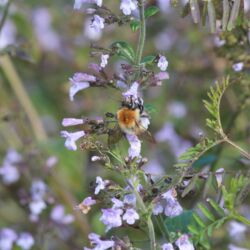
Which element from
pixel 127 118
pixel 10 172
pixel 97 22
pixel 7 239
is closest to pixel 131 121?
pixel 127 118

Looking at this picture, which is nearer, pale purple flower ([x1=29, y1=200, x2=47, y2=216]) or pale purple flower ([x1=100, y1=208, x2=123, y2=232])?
pale purple flower ([x1=100, y1=208, x2=123, y2=232])

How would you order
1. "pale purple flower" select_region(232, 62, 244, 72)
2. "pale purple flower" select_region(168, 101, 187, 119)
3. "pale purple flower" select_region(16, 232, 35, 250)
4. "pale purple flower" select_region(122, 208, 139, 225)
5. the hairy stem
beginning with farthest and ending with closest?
"pale purple flower" select_region(168, 101, 187, 119), the hairy stem, "pale purple flower" select_region(16, 232, 35, 250), "pale purple flower" select_region(232, 62, 244, 72), "pale purple flower" select_region(122, 208, 139, 225)

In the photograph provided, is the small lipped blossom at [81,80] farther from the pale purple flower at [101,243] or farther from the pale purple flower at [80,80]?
the pale purple flower at [101,243]

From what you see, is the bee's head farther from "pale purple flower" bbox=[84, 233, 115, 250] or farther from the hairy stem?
the hairy stem

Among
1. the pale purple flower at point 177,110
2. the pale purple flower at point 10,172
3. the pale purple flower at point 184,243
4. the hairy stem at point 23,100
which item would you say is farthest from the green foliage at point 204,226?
the pale purple flower at point 177,110

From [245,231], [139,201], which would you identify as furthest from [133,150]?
[245,231]

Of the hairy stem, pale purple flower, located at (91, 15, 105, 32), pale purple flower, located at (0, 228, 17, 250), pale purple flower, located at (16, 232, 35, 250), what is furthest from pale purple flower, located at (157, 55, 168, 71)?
the hairy stem

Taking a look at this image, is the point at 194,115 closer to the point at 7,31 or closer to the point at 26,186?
the point at 26,186
